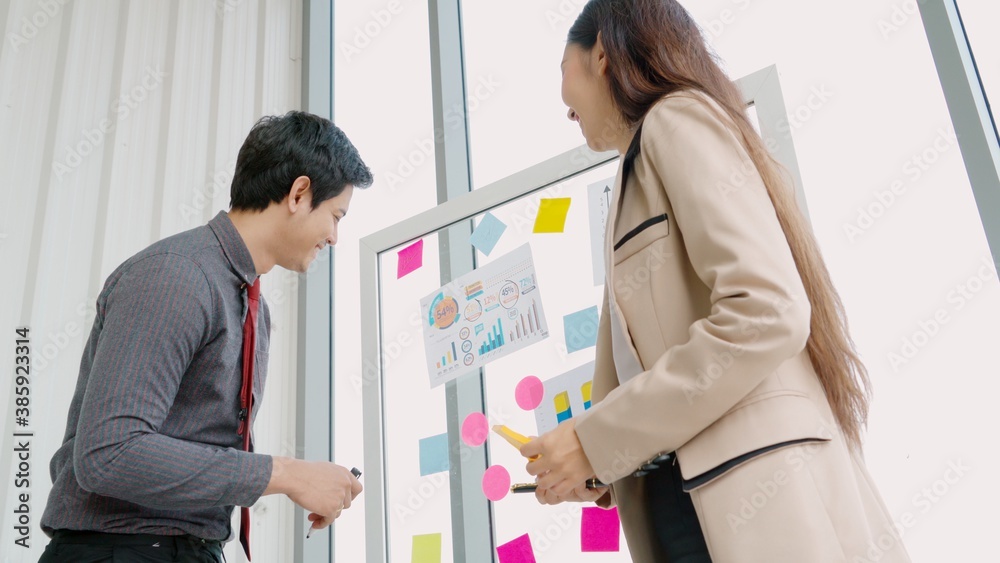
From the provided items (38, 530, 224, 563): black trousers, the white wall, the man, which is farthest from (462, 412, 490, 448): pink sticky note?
the white wall

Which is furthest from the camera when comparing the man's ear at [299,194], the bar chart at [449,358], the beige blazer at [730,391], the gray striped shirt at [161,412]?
the bar chart at [449,358]

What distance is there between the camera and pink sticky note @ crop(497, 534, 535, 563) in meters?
1.60

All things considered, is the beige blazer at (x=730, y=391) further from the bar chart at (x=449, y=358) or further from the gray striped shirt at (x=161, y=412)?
the bar chart at (x=449, y=358)

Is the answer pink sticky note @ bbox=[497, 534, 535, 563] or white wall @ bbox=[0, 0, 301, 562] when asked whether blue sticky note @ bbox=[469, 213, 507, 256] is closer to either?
pink sticky note @ bbox=[497, 534, 535, 563]

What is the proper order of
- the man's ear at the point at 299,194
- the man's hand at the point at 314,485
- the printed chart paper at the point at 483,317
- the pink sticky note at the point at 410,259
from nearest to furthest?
→ the man's hand at the point at 314,485 < the man's ear at the point at 299,194 < the printed chart paper at the point at 483,317 < the pink sticky note at the point at 410,259

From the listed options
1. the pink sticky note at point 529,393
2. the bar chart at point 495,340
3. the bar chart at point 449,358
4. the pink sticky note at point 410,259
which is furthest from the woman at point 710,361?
the pink sticky note at point 410,259

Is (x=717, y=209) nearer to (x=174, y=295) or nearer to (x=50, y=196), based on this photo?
(x=174, y=295)

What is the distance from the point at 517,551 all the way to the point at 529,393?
1.11ft

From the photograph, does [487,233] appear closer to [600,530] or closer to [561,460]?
[600,530]

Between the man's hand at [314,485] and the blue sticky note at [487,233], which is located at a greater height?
the blue sticky note at [487,233]

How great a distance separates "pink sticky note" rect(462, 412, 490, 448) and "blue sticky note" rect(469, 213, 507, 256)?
1.28ft

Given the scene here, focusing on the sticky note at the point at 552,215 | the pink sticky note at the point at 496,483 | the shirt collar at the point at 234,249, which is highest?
the sticky note at the point at 552,215

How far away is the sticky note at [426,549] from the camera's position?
69.8 inches

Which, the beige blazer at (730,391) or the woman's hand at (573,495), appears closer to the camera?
the beige blazer at (730,391)
